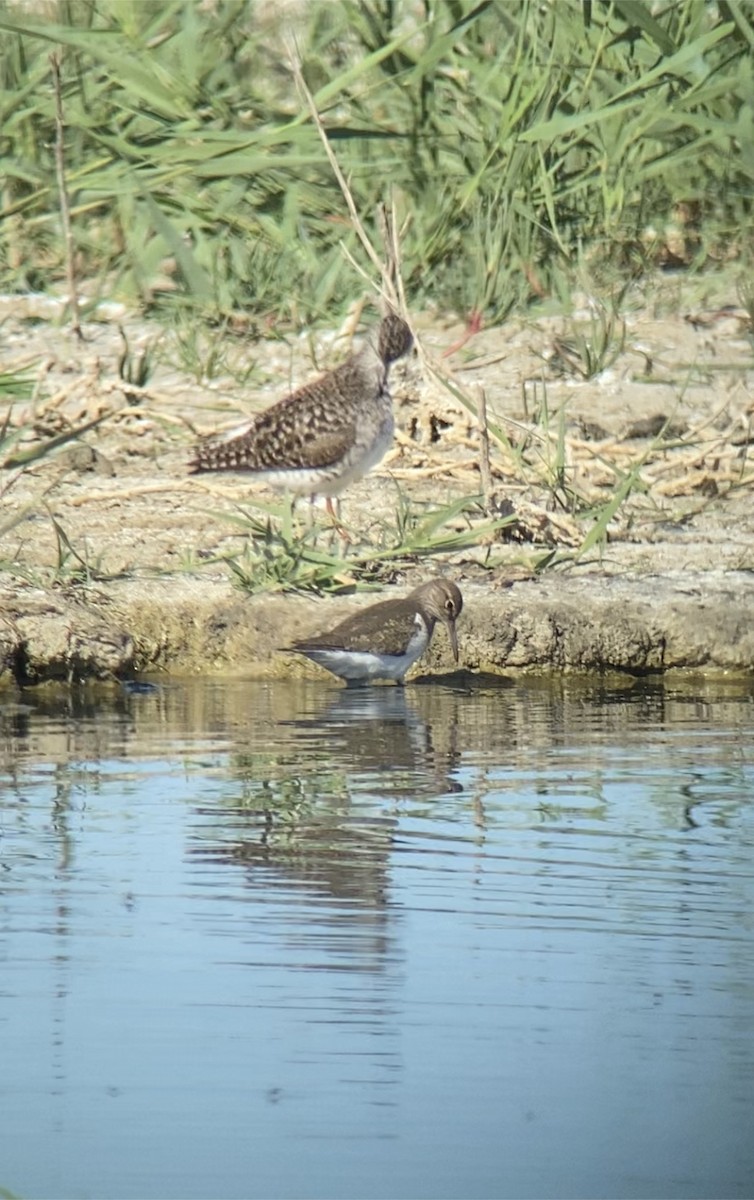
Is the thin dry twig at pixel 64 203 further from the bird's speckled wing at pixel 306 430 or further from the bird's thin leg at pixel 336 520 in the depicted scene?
the bird's thin leg at pixel 336 520

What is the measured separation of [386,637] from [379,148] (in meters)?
4.01

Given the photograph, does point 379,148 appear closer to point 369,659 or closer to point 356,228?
point 356,228

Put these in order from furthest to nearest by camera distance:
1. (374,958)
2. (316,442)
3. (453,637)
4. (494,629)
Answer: (316,442), (494,629), (453,637), (374,958)

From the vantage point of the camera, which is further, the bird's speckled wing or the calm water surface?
the bird's speckled wing

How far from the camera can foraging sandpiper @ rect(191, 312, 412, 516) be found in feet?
26.5

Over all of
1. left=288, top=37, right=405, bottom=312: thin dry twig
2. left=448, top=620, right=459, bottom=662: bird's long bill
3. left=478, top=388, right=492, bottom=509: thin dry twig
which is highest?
left=288, top=37, right=405, bottom=312: thin dry twig

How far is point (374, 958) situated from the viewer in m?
4.15

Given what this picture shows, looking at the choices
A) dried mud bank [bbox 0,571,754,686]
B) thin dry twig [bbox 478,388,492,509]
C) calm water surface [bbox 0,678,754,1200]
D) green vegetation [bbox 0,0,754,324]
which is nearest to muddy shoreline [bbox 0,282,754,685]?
dried mud bank [bbox 0,571,754,686]

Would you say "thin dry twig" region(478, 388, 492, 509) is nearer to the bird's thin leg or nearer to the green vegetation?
Result: the bird's thin leg

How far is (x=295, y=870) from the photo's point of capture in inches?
185

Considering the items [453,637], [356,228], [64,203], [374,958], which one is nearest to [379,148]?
[64,203]

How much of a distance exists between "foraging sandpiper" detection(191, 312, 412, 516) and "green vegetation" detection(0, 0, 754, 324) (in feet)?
4.17

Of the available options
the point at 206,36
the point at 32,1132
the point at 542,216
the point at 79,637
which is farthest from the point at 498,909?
the point at 206,36

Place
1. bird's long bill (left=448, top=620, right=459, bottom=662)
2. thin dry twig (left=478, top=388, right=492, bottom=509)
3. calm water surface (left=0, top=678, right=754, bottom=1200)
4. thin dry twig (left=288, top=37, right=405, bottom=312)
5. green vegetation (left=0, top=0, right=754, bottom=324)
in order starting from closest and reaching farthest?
calm water surface (left=0, top=678, right=754, bottom=1200), bird's long bill (left=448, top=620, right=459, bottom=662), thin dry twig (left=478, top=388, right=492, bottom=509), thin dry twig (left=288, top=37, right=405, bottom=312), green vegetation (left=0, top=0, right=754, bottom=324)
